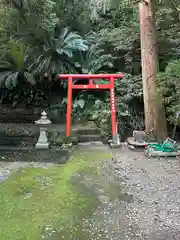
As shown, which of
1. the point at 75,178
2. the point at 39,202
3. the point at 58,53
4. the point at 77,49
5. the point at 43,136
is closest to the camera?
the point at 39,202

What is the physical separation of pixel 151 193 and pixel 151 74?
3.15m

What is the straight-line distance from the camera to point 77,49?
26.5 feet

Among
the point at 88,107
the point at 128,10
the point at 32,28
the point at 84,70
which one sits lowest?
the point at 88,107

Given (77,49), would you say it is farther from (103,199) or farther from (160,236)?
(160,236)

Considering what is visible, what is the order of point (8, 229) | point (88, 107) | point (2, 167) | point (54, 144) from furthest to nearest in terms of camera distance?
point (88, 107) < point (54, 144) < point (2, 167) < point (8, 229)

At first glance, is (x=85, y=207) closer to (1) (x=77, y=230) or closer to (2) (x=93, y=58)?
(1) (x=77, y=230)

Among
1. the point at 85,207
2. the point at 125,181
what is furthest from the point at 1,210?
the point at 125,181

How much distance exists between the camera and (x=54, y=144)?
6.40m

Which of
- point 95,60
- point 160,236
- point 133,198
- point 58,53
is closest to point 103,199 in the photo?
point 133,198

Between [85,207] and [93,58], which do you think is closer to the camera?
[85,207]

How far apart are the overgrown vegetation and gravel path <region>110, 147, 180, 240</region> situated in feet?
6.12

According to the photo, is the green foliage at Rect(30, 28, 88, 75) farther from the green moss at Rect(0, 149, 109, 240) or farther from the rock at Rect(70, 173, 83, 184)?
the rock at Rect(70, 173, 83, 184)

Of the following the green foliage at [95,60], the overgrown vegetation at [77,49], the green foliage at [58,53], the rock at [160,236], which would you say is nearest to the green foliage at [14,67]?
the overgrown vegetation at [77,49]

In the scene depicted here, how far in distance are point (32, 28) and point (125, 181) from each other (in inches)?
209
